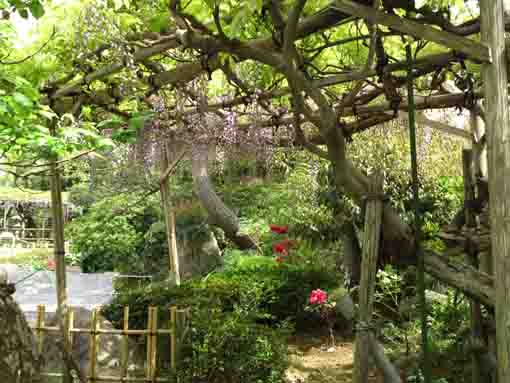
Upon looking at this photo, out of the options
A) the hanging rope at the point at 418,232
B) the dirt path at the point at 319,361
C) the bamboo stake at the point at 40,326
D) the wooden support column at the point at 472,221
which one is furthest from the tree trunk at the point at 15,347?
the dirt path at the point at 319,361

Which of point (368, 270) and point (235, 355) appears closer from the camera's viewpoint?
point (368, 270)

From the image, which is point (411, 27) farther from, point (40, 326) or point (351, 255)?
point (351, 255)

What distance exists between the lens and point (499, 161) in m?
1.58

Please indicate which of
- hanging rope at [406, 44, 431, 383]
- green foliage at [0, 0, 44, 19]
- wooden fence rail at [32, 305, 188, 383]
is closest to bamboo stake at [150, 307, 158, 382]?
wooden fence rail at [32, 305, 188, 383]

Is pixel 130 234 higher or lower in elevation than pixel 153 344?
higher

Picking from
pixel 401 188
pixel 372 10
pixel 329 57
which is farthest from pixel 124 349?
pixel 401 188

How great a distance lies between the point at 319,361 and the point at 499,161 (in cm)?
401

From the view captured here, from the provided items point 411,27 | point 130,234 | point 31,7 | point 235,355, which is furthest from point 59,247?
point 130,234

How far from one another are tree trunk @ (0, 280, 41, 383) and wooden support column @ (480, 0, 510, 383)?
1415 millimetres

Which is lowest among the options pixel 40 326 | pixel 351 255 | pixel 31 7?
pixel 40 326

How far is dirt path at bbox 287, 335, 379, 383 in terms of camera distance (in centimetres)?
459

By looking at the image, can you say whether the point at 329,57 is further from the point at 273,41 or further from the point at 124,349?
the point at 124,349

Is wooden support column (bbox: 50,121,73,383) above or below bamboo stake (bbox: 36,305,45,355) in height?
above

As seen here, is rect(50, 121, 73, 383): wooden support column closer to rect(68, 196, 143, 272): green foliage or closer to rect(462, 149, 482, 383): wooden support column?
rect(462, 149, 482, 383): wooden support column
